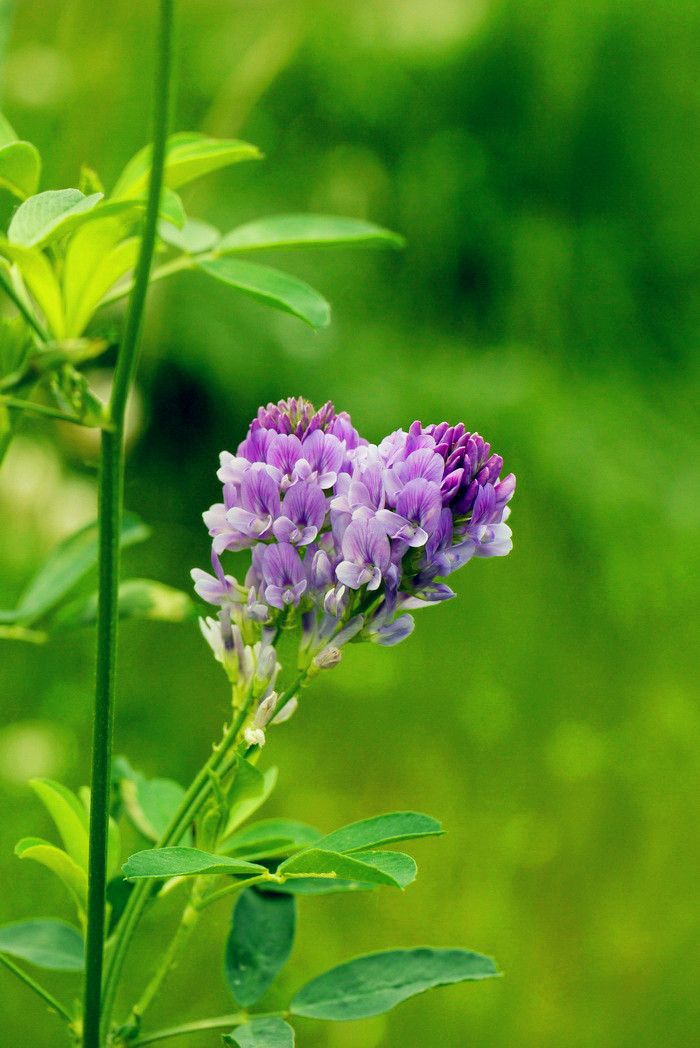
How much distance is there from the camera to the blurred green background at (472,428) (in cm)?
117

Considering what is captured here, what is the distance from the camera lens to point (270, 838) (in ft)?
1.46

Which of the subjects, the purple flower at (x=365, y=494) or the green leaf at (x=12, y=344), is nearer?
the purple flower at (x=365, y=494)

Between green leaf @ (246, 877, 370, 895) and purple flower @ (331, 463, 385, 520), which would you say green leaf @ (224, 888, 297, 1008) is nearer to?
green leaf @ (246, 877, 370, 895)

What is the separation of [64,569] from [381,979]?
29 centimetres

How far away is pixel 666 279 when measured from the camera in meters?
1.61

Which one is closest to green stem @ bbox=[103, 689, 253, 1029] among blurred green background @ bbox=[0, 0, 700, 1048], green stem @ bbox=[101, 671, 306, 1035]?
green stem @ bbox=[101, 671, 306, 1035]

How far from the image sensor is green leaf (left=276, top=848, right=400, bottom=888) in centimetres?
32

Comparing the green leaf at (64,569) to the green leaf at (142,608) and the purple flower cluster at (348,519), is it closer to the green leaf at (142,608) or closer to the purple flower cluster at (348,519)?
the green leaf at (142,608)

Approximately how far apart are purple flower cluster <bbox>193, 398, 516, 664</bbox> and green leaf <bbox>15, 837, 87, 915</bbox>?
0.36 feet

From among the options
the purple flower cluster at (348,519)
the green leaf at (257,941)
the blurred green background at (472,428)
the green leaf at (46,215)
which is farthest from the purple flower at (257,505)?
the blurred green background at (472,428)

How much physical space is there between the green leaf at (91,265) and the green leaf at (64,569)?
0.48 ft

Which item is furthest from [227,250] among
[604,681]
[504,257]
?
[504,257]

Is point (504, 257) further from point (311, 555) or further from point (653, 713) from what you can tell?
point (311, 555)

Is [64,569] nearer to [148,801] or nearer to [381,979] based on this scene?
[148,801]
